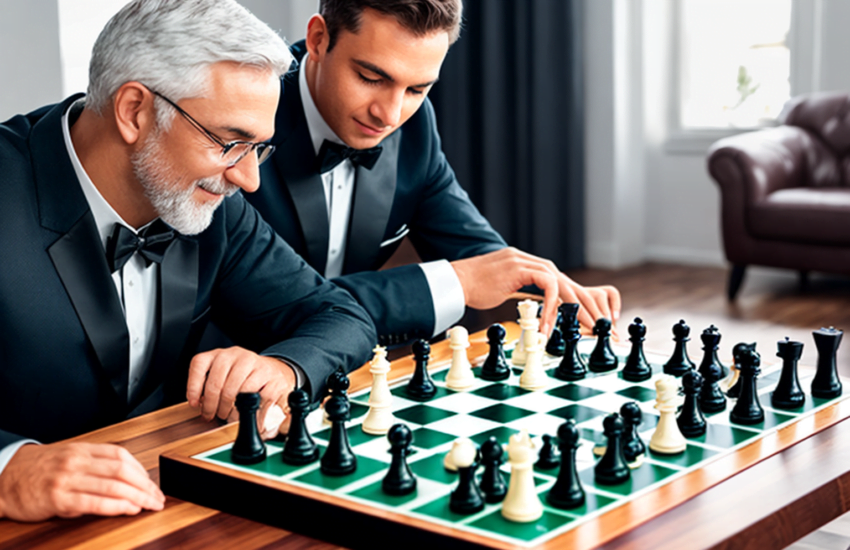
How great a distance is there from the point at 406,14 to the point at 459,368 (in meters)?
0.77

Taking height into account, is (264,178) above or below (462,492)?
above

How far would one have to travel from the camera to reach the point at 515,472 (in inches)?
40.7

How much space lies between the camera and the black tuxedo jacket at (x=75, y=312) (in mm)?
1498

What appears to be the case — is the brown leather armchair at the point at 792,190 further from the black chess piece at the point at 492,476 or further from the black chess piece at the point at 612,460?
the black chess piece at the point at 492,476

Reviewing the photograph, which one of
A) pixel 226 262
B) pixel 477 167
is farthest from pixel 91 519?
pixel 477 167

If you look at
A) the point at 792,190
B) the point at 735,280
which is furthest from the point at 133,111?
the point at 792,190

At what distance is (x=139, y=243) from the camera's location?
1.58 m

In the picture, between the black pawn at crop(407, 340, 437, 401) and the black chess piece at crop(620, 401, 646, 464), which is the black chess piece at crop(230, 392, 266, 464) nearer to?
the black pawn at crop(407, 340, 437, 401)

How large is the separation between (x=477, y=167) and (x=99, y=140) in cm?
463

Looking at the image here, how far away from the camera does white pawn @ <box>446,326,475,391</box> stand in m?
1.53

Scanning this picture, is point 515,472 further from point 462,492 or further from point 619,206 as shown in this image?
point 619,206

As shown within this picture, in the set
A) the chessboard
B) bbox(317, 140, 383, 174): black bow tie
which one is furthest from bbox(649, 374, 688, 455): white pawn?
bbox(317, 140, 383, 174): black bow tie

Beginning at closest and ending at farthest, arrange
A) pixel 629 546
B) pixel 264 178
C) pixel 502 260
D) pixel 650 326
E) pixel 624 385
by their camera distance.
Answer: pixel 629 546
pixel 624 385
pixel 502 260
pixel 264 178
pixel 650 326

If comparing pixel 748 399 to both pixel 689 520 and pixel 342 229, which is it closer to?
pixel 689 520
